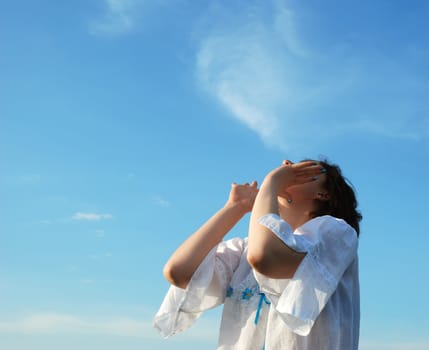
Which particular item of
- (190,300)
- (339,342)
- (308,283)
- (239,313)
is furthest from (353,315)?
(190,300)

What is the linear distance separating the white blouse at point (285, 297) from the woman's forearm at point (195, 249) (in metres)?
0.05

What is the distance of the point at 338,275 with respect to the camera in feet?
8.98

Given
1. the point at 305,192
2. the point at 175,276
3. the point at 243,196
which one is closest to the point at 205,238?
the point at 175,276

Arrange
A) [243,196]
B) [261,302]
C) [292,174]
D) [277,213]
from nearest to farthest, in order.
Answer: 1. [277,213]
2. [261,302]
3. [292,174]
4. [243,196]

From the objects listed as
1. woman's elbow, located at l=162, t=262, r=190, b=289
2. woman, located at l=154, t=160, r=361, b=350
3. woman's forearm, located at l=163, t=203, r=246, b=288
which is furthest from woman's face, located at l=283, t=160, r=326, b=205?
woman's elbow, located at l=162, t=262, r=190, b=289

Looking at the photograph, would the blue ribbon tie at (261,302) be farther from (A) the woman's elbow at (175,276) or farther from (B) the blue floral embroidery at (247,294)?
(A) the woman's elbow at (175,276)

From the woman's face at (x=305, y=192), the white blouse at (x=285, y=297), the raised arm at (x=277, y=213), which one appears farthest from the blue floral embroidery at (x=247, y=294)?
the woman's face at (x=305, y=192)

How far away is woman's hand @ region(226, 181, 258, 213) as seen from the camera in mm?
3289

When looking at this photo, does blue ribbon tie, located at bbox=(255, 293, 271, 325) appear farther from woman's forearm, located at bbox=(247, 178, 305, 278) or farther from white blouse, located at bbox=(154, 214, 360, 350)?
woman's forearm, located at bbox=(247, 178, 305, 278)

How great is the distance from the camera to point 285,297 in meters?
2.62

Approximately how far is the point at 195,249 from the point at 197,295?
249 mm

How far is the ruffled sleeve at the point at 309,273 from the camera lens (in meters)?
2.58

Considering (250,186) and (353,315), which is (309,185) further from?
(353,315)

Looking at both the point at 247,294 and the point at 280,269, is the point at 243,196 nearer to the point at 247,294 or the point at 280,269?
the point at 247,294
